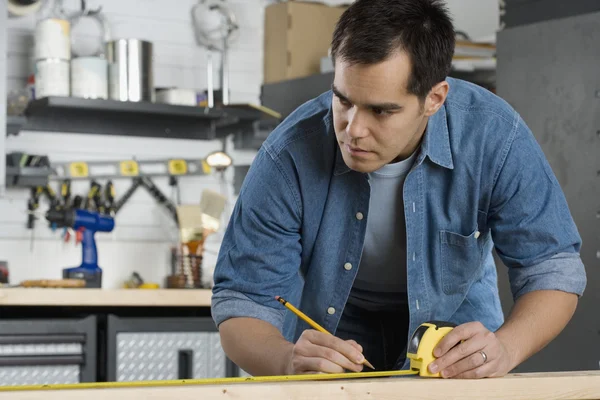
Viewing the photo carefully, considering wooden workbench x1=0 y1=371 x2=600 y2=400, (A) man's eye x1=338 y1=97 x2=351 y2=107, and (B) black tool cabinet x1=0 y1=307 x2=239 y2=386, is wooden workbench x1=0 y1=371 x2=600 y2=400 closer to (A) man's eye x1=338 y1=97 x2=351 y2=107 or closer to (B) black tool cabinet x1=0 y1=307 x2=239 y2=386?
(A) man's eye x1=338 y1=97 x2=351 y2=107

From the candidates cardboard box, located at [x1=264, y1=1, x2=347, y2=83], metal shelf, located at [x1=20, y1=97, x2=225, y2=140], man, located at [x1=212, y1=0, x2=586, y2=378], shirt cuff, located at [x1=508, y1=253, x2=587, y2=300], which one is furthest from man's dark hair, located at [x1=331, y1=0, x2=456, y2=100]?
cardboard box, located at [x1=264, y1=1, x2=347, y2=83]

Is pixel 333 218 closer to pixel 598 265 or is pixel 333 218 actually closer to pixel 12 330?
pixel 598 265

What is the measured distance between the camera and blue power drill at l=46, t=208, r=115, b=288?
3.60 m

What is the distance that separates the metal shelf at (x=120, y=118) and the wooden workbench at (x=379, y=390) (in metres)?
2.65

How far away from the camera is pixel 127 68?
3920 mm

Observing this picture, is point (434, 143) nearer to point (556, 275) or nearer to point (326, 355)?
point (556, 275)

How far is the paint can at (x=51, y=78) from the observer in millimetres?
3746

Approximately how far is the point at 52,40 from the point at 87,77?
0.19 metres

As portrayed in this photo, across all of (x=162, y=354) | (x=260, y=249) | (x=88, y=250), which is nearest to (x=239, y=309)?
(x=260, y=249)

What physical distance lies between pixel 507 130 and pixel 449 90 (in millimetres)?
149

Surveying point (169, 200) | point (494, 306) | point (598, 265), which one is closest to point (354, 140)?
point (494, 306)

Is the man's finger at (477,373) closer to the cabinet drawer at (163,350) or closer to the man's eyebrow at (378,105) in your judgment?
the man's eyebrow at (378,105)

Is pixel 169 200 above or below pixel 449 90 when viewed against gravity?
below

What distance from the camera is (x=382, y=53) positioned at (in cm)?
156
